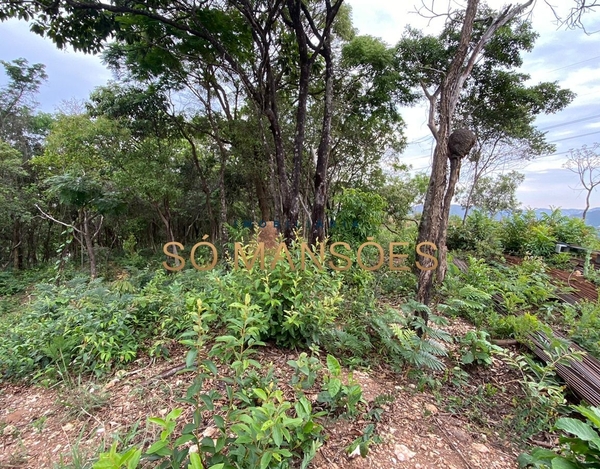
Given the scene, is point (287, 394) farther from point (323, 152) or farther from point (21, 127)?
point (21, 127)

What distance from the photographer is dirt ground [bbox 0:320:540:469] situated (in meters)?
1.32

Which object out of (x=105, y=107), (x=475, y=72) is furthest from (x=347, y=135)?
(x=105, y=107)

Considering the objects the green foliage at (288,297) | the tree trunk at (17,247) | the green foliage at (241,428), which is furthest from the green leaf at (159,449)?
the tree trunk at (17,247)

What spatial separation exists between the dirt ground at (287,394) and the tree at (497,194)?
13.7 m

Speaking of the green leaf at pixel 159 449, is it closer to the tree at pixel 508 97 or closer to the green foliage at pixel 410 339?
the green foliage at pixel 410 339

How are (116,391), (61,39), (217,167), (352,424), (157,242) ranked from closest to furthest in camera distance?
(352,424), (116,391), (61,39), (217,167), (157,242)

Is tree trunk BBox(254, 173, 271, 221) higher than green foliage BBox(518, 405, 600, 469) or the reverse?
higher

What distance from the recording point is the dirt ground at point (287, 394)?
132cm

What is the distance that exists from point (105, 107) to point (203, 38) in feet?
12.1

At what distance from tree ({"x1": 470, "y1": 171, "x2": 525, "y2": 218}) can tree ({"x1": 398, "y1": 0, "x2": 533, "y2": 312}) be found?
Result: 8244mm

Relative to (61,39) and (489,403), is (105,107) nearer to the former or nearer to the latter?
(61,39)

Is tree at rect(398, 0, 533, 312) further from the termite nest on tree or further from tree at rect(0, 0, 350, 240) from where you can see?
tree at rect(0, 0, 350, 240)

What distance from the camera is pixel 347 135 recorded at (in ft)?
26.4

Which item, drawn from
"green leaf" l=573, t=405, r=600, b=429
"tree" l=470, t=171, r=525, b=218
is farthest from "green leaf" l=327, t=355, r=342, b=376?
"tree" l=470, t=171, r=525, b=218
